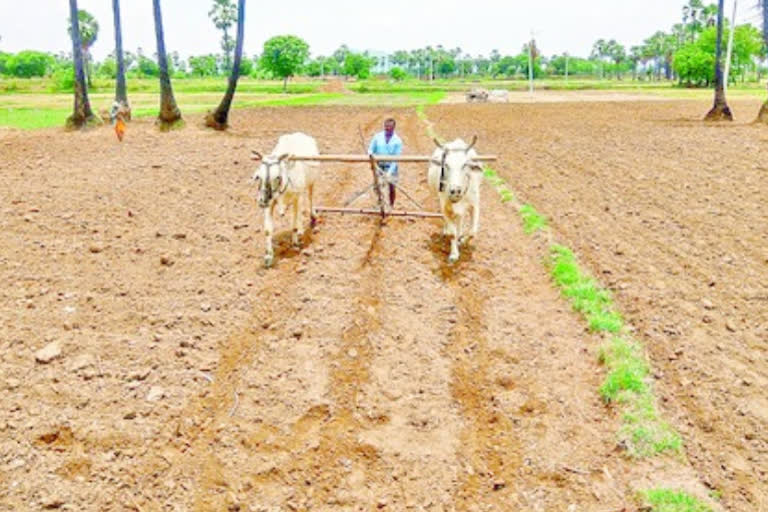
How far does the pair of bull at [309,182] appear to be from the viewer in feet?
30.7

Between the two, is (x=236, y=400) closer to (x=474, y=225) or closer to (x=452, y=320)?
(x=452, y=320)

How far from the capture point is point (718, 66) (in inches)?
1282

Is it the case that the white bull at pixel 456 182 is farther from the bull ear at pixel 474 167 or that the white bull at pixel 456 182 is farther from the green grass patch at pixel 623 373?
the green grass patch at pixel 623 373

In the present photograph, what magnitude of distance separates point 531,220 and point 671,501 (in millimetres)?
8072

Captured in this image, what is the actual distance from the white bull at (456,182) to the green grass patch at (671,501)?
16.3ft

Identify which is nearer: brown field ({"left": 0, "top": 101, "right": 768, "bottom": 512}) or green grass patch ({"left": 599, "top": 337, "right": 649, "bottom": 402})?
brown field ({"left": 0, "top": 101, "right": 768, "bottom": 512})

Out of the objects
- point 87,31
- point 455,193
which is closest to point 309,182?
point 455,193

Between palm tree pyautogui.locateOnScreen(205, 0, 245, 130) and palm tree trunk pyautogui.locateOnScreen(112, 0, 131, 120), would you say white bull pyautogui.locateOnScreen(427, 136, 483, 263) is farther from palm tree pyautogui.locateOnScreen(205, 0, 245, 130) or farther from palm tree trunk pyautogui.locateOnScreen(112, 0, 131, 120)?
palm tree trunk pyautogui.locateOnScreen(112, 0, 131, 120)

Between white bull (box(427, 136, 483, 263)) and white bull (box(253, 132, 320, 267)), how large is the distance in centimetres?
→ 201

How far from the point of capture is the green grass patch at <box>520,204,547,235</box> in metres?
12.0

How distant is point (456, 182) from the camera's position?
9.14 m

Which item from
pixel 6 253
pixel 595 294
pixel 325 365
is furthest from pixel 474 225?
pixel 6 253

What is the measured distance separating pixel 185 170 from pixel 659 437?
46.4 ft

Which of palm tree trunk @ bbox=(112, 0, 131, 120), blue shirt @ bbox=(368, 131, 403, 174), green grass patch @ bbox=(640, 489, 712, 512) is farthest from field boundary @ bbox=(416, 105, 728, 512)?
palm tree trunk @ bbox=(112, 0, 131, 120)
